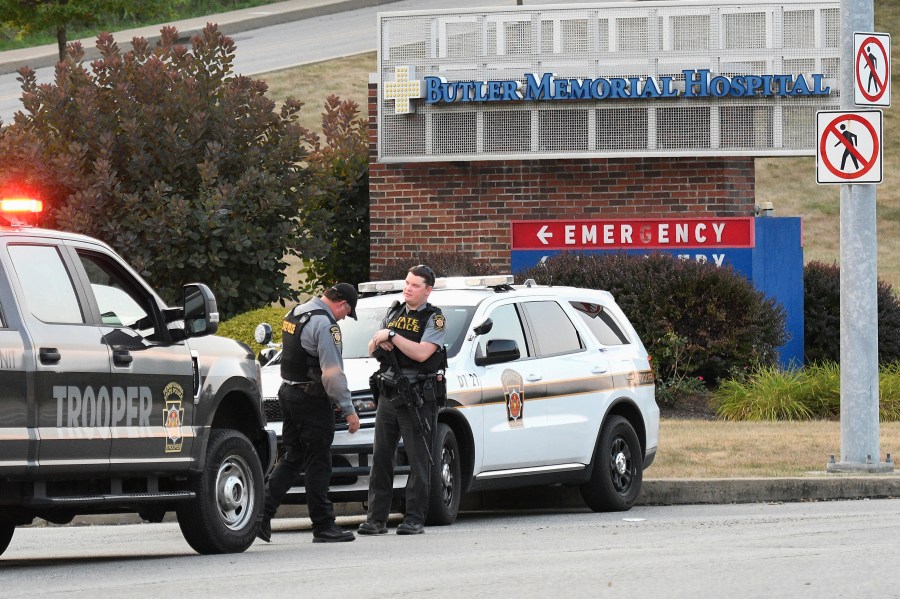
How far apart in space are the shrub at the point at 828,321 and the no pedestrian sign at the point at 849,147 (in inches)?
353

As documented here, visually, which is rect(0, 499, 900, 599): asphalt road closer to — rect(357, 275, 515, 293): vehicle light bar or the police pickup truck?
the police pickup truck

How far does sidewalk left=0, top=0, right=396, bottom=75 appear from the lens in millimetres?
49000

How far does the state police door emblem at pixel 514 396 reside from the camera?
41.4 ft

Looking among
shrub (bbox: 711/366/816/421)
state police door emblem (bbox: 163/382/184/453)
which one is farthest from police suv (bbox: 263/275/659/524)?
shrub (bbox: 711/366/816/421)

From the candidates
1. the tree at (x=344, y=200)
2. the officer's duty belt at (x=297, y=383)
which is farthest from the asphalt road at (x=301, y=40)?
the officer's duty belt at (x=297, y=383)

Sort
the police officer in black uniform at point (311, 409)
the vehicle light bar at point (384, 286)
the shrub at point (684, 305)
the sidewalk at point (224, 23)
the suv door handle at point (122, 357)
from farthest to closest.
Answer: the sidewalk at point (224, 23), the shrub at point (684, 305), the vehicle light bar at point (384, 286), the police officer in black uniform at point (311, 409), the suv door handle at point (122, 357)

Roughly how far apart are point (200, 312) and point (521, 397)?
11.7 feet

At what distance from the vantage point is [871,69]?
47.2ft

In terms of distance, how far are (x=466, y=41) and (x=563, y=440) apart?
1052cm

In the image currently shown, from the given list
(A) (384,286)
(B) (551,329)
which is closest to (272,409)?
(A) (384,286)

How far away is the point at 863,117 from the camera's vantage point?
14.3 m

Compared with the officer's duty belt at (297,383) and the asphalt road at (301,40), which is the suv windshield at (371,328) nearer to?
the officer's duty belt at (297,383)

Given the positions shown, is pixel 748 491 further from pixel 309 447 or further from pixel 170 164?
pixel 170 164

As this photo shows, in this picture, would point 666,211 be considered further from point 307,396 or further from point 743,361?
point 307,396
